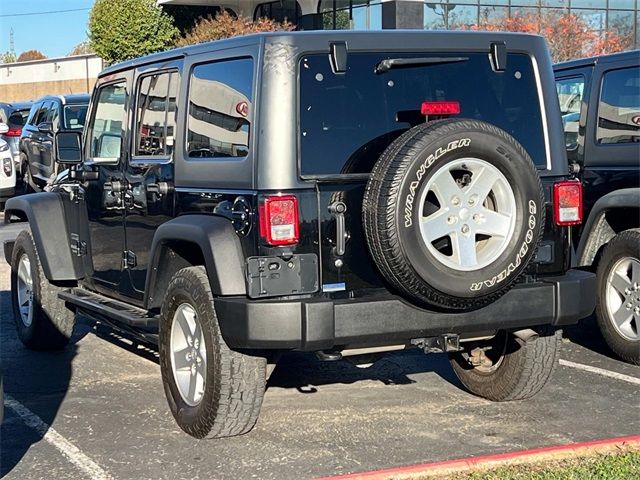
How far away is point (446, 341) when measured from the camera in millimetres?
5164

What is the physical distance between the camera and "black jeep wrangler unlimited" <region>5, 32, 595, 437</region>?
4.81 metres

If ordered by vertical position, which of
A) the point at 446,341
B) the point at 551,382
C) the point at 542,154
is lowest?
the point at 551,382

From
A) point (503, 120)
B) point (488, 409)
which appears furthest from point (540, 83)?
point (488, 409)

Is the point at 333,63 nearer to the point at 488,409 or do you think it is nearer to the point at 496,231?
the point at 496,231

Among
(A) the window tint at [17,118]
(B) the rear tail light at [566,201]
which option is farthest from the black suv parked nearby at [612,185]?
(A) the window tint at [17,118]

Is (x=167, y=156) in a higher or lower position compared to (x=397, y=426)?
higher

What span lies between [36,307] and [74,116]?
9826mm

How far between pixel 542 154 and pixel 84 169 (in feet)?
10.2

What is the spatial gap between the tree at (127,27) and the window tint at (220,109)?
89.7 feet

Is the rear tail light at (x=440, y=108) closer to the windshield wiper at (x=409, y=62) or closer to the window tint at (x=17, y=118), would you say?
the windshield wiper at (x=409, y=62)

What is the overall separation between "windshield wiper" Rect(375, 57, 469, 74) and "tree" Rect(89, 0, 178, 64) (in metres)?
27.8

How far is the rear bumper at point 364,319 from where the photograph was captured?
15.7ft

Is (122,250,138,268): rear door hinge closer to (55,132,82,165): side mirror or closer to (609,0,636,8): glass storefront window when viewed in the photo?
(55,132,82,165): side mirror

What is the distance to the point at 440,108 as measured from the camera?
5.06 m
